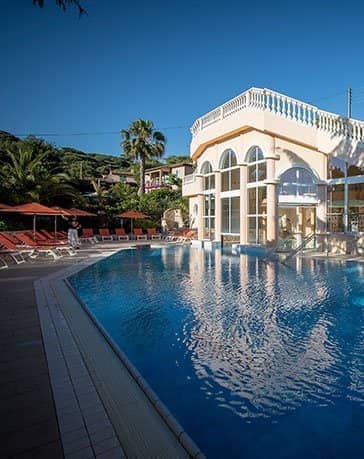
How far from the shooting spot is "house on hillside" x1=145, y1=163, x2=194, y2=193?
48906 mm

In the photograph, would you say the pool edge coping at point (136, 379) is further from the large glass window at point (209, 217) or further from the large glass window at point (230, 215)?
the large glass window at point (209, 217)

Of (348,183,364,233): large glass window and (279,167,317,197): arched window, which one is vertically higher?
(279,167,317,197): arched window

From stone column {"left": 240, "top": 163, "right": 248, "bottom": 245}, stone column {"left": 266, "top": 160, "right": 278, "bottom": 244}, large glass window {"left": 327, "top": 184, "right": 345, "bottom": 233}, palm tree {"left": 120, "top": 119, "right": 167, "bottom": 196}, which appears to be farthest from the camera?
palm tree {"left": 120, "top": 119, "right": 167, "bottom": 196}

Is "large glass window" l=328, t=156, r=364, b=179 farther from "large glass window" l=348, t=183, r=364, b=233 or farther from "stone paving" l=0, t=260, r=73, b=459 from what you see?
"stone paving" l=0, t=260, r=73, b=459

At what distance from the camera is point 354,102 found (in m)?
31.6

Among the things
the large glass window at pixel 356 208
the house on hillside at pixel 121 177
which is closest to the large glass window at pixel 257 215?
the large glass window at pixel 356 208

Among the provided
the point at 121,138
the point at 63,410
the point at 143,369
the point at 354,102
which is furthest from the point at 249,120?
the point at 121,138

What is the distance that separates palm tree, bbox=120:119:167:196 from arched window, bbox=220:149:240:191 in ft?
57.4

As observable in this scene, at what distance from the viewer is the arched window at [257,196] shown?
1791 centimetres

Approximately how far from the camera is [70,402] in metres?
3.06

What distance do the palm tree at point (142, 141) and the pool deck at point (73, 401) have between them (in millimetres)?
33238

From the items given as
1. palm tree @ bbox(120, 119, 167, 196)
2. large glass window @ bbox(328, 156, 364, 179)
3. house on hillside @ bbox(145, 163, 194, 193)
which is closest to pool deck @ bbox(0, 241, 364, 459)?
large glass window @ bbox(328, 156, 364, 179)

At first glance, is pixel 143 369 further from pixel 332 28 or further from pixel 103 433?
pixel 332 28

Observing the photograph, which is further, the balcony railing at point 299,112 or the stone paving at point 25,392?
the balcony railing at point 299,112
